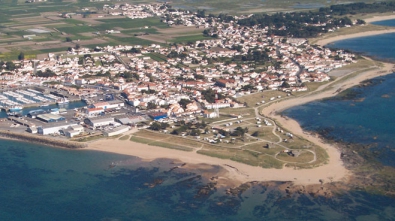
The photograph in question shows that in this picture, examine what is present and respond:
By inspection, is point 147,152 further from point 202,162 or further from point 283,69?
point 283,69

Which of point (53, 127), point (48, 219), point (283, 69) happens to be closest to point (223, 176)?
point (48, 219)

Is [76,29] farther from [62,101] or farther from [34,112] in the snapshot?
[34,112]

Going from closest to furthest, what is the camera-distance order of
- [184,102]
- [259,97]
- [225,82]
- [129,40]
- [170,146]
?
[170,146], [184,102], [259,97], [225,82], [129,40]

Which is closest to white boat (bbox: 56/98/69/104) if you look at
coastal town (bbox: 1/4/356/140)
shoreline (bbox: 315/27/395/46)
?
coastal town (bbox: 1/4/356/140)

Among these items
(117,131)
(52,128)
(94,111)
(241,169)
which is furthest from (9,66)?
(241,169)

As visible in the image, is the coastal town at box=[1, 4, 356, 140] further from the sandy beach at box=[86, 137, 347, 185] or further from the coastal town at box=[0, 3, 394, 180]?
the sandy beach at box=[86, 137, 347, 185]

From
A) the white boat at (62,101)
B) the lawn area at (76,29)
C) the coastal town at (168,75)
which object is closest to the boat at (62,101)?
the white boat at (62,101)

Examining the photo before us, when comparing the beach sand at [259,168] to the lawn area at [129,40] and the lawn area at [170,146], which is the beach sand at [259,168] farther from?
the lawn area at [129,40]
